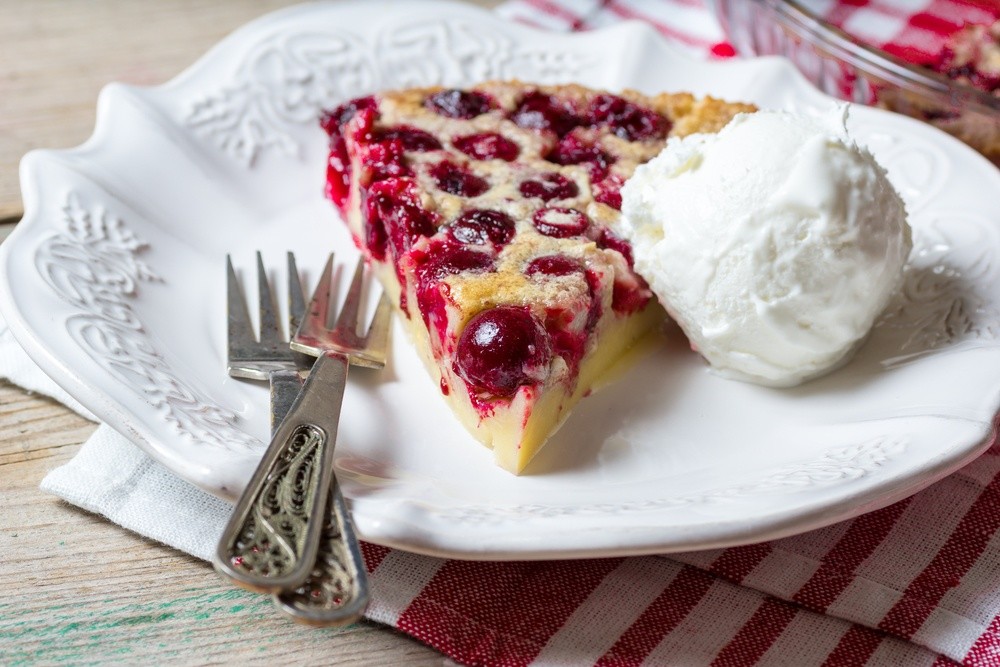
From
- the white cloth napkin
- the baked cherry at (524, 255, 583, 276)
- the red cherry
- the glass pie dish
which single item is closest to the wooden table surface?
the white cloth napkin

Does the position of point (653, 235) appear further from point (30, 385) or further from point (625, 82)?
point (30, 385)

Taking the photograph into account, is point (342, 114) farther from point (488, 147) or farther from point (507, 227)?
point (507, 227)

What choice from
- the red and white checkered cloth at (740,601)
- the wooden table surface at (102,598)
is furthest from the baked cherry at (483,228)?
the wooden table surface at (102,598)

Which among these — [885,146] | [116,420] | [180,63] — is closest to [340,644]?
[116,420]

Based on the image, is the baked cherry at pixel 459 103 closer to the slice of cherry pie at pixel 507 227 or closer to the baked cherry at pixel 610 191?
the slice of cherry pie at pixel 507 227

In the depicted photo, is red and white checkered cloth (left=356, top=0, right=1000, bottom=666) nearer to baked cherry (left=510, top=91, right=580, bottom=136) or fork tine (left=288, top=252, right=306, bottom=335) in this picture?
fork tine (left=288, top=252, right=306, bottom=335)

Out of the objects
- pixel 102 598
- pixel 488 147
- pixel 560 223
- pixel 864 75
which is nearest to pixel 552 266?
Answer: pixel 560 223
